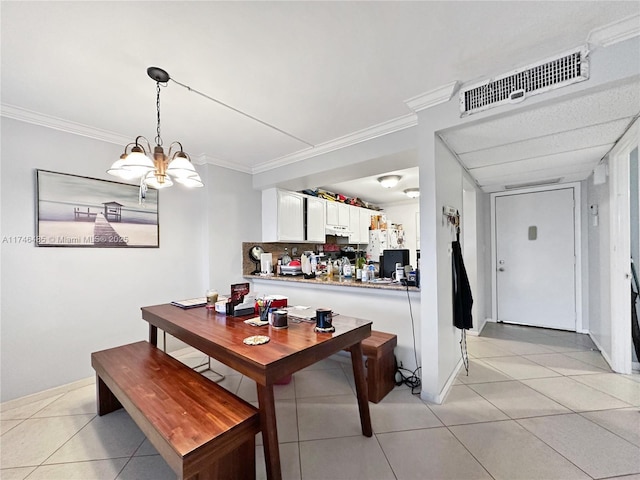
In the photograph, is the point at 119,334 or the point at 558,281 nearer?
the point at 119,334

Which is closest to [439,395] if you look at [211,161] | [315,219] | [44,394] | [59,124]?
[315,219]

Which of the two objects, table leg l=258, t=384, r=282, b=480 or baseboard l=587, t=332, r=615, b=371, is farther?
baseboard l=587, t=332, r=615, b=371

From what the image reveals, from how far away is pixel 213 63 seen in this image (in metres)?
1.69

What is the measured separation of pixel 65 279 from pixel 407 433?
10.1 feet

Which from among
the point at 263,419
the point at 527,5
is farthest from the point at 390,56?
the point at 263,419

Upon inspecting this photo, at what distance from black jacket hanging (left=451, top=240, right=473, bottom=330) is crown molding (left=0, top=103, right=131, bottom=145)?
11.3ft

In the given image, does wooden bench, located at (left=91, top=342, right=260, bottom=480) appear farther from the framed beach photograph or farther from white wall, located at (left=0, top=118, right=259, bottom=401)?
the framed beach photograph

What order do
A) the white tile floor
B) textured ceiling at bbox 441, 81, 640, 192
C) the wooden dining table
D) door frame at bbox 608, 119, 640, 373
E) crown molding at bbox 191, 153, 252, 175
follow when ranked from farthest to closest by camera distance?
crown molding at bbox 191, 153, 252, 175 → door frame at bbox 608, 119, 640, 373 → textured ceiling at bbox 441, 81, 640, 192 → the white tile floor → the wooden dining table

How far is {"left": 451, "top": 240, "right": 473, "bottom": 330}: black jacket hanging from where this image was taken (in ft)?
8.02

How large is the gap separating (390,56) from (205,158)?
8.09 ft

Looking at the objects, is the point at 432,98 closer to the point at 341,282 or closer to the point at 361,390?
the point at 341,282

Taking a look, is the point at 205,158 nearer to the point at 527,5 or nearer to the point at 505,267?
the point at 527,5

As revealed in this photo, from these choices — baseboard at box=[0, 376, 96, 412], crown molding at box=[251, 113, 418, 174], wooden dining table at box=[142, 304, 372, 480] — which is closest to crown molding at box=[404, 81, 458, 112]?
crown molding at box=[251, 113, 418, 174]

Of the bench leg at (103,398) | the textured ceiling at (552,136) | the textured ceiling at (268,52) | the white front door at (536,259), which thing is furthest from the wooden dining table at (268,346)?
the white front door at (536,259)
